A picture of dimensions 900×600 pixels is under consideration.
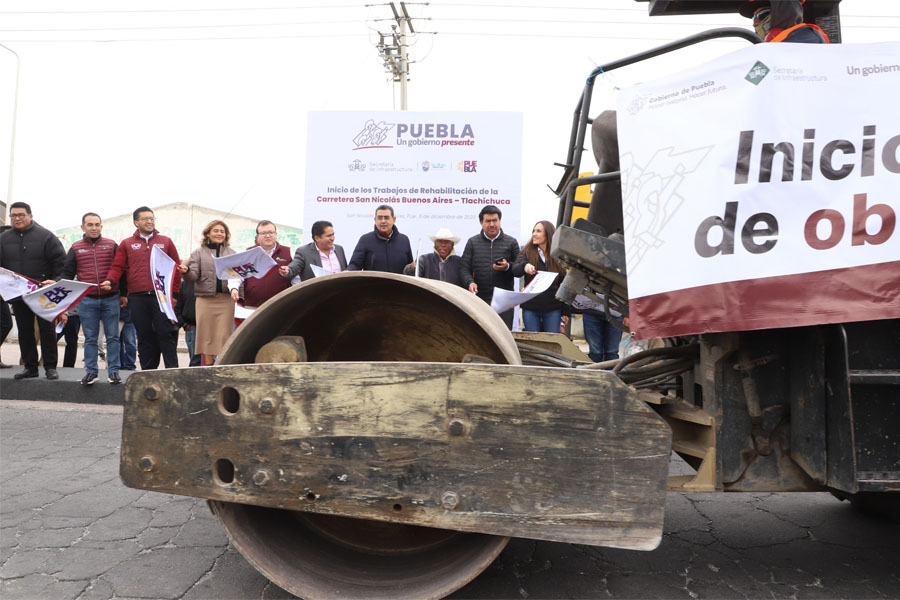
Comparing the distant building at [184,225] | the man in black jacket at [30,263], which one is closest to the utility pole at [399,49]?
the distant building at [184,225]

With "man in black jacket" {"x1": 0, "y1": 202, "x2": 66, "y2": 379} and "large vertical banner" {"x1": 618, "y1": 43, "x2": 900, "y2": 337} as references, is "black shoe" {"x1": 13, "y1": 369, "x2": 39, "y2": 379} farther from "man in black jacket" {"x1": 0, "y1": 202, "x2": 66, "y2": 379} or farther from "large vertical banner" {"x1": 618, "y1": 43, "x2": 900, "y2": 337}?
"large vertical banner" {"x1": 618, "y1": 43, "x2": 900, "y2": 337}

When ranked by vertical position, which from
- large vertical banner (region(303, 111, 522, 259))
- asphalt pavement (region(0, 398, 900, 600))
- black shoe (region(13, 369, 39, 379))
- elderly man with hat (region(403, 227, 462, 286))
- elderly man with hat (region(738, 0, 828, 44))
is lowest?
asphalt pavement (region(0, 398, 900, 600))

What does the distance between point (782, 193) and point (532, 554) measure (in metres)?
1.73

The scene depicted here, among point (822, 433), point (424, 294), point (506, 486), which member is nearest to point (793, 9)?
point (822, 433)

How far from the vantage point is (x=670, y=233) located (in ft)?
7.02

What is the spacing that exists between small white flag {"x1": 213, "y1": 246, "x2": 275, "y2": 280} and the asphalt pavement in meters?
1.94

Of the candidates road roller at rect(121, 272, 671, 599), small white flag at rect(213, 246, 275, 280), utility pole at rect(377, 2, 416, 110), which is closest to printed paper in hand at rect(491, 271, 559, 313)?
small white flag at rect(213, 246, 275, 280)

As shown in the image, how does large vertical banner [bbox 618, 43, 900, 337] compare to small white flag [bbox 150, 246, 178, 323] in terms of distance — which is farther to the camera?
small white flag [bbox 150, 246, 178, 323]

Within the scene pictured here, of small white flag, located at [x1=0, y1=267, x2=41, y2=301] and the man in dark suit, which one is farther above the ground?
the man in dark suit

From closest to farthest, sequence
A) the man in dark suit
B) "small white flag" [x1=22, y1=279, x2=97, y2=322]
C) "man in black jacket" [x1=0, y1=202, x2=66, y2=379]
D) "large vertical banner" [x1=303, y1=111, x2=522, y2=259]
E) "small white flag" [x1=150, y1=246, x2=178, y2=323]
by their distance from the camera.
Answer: "small white flag" [x1=150, y1=246, x2=178, y2=323] < the man in dark suit < "small white flag" [x1=22, y1=279, x2=97, y2=322] < "man in black jacket" [x1=0, y1=202, x2=66, y2=379] < "large vertical banner" [x1=303, y1=111, x2=522, y2=259]

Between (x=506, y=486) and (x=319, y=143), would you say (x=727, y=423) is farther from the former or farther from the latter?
(x=319, y=143)

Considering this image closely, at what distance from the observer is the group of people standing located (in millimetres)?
6199

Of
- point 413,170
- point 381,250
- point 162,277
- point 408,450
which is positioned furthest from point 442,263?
point 408,450

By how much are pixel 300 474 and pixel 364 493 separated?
0.20m
